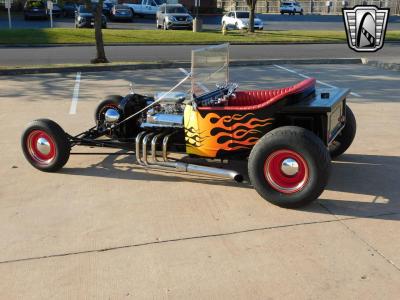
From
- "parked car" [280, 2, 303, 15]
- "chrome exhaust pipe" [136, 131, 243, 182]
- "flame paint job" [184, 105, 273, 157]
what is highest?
"parked car" [280, 2, 303, 15]

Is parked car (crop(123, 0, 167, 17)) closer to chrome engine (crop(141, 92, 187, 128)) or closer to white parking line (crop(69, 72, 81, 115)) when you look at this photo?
white parking line (crop(69, 72, 81, 115))

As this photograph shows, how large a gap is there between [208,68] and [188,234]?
1.92m

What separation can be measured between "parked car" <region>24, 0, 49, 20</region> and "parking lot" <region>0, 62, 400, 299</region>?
30.9m

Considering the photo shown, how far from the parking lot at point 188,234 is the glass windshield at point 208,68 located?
37.0 inches

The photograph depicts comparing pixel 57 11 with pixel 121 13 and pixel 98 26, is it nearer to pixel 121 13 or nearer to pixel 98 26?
pixel 121 13

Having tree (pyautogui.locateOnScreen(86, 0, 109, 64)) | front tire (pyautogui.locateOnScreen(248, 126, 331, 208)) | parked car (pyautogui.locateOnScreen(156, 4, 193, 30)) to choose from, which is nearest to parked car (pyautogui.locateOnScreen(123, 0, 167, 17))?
parked car (pyautogui.locateOnScreen(156, 4, 193, 30))

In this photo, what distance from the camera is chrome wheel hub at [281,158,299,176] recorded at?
13.7 feet

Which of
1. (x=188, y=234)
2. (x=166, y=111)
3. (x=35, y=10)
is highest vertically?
(x=35, y=10)

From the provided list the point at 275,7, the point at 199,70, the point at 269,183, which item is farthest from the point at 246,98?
the point at 275,7

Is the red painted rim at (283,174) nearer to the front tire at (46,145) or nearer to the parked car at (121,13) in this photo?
the front tire at (46,145)

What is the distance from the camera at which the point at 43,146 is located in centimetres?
525

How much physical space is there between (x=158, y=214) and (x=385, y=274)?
73.8 inches

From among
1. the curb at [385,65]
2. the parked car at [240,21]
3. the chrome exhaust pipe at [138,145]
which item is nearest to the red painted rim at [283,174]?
the chrome exhaust pipe at [138,145]

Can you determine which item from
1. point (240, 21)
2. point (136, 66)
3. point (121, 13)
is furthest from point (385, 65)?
point (121, 13)
